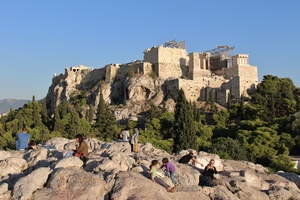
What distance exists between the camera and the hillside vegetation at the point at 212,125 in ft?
107

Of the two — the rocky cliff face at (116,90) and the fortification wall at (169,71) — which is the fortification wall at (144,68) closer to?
the rocky cliff face at (116,90)

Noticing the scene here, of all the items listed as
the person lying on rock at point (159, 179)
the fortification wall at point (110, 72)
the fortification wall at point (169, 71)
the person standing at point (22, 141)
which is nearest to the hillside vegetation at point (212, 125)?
the fortification wall at point (110, 72)

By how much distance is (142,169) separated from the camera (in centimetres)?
1320

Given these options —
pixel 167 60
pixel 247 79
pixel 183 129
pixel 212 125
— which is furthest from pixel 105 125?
pixel 247 79

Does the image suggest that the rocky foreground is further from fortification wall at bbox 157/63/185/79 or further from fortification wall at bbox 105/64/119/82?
fortification wall at bbox 105/64/119/82

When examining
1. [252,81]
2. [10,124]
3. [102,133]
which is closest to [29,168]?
[102,133]

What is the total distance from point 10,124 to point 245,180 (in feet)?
131

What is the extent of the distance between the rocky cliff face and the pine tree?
19420 mm

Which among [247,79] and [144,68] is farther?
[144,68]

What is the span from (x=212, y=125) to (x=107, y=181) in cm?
3813

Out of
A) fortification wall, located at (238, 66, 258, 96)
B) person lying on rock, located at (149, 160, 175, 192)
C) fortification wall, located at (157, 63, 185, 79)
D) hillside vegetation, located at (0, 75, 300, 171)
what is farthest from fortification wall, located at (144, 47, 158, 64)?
person lying on rock, located at (149, 160, 175, 192)

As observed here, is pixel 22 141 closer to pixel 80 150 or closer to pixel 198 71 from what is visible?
pixel 80 150

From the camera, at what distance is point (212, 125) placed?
48.4 meters

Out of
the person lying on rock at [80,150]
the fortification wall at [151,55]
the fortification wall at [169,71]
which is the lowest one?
the person lying on rock at [80,150]
